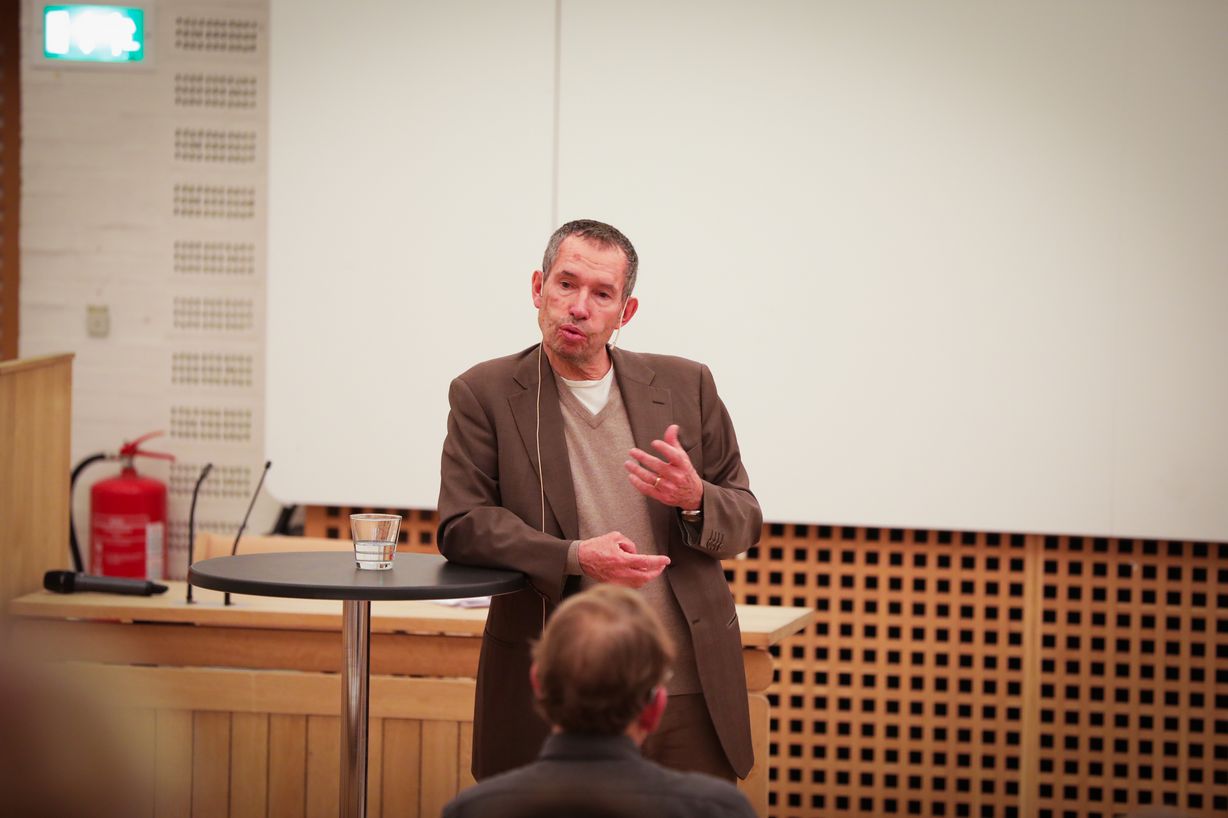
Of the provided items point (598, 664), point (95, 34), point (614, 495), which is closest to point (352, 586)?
point (614, 495)

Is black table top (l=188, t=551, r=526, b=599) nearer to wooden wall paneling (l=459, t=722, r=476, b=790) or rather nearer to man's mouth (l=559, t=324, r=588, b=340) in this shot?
man's mouth (l=559, t=324, r=588, b=340)

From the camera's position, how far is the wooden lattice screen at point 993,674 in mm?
4289

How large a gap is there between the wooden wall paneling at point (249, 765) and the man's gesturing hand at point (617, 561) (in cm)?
144

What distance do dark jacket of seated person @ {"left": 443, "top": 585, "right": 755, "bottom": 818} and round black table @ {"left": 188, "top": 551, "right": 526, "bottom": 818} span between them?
0.57 meters

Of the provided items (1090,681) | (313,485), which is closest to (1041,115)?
(1090,681)

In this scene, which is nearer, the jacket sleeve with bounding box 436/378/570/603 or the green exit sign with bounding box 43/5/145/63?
the jacket sleeve with bounding box 436/378/570/603

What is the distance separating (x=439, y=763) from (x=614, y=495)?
1.19 meters

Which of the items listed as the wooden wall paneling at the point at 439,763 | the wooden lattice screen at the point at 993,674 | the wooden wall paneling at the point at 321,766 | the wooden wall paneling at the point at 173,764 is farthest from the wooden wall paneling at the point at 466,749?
the wooden lattice screen at the point at 993,674

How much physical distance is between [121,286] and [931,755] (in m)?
3.40

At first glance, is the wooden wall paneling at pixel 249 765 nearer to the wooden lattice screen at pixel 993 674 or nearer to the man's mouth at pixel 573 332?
the man's mouth at pixel 573 332

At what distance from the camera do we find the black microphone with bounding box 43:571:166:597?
345cm

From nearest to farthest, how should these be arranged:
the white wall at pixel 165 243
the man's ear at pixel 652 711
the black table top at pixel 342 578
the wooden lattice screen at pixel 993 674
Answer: the man's ear at pixel 652 711
the black table top at pixel 342 578
the wooden lattice screen at pixel 993 674
the white wall at pixel 165 243

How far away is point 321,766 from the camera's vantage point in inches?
128

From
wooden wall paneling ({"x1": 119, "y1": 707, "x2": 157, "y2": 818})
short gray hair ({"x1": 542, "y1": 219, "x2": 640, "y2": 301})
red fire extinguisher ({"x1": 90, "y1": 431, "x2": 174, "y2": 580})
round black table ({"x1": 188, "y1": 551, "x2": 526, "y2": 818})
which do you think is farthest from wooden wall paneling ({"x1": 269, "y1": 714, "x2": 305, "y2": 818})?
wooden wall paneling ({"x1": 119, "y1": 707, "x2": 157, "y2": 818})
